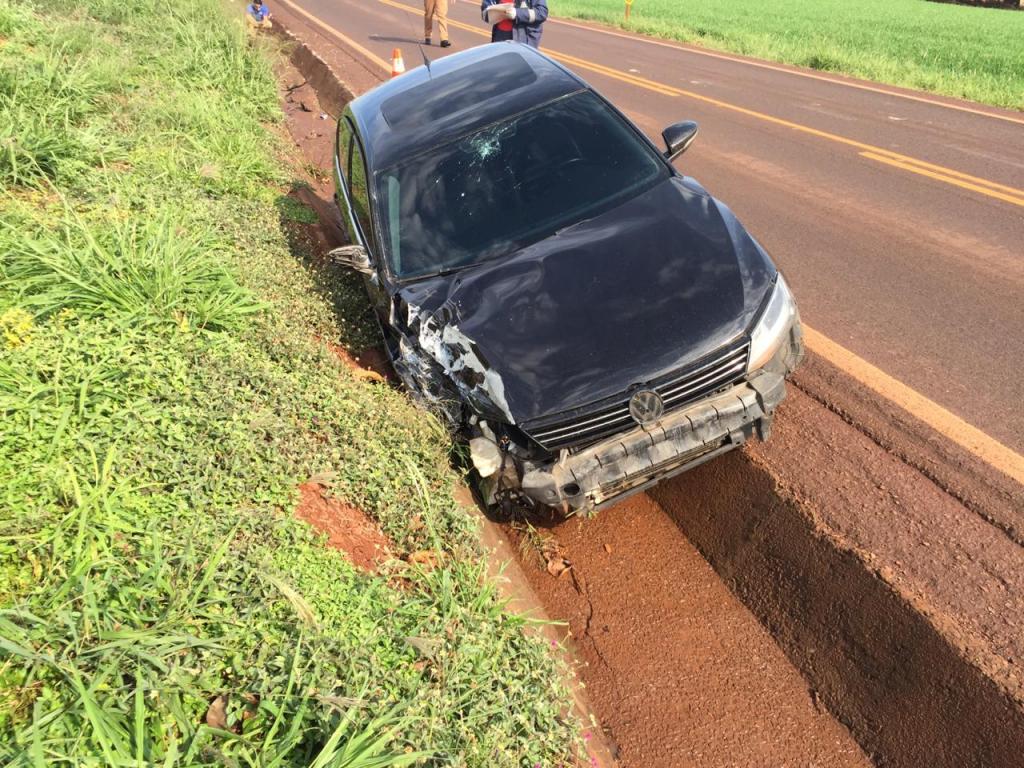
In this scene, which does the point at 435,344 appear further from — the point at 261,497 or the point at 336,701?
the point at 336,701

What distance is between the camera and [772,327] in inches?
125

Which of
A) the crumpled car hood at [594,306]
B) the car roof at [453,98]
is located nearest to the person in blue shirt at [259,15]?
the car roof at [453,98]

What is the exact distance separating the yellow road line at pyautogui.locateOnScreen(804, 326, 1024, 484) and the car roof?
7.10 feet

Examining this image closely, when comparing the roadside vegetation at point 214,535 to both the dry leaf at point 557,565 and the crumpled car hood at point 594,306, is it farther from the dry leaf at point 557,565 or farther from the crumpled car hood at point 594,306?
the dry leaf at point 557,565

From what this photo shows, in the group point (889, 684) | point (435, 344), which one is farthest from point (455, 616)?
point (889, 684)

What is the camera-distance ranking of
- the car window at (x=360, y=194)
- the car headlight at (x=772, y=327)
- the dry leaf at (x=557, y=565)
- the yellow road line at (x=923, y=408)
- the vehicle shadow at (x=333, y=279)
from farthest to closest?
the vehicle shadow at (x=333, y=279)
the car window at (x=360, y=194)
the dry leaf at (x=557, y=565)
the yellow road line at (x=923, y=408)
the car headlight at (x=772, y=327)

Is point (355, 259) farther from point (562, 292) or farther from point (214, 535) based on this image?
point (214, 535)

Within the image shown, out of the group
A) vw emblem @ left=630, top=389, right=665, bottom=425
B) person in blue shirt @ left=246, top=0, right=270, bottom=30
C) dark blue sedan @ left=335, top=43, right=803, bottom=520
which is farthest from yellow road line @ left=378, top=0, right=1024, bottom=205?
person in blue shirt @ left=246, top=0, right=270, bottom=30

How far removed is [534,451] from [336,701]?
1224 millimetres

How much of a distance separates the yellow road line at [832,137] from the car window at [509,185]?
416 cm

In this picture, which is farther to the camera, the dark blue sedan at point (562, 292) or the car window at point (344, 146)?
the car window at point (344, 146)

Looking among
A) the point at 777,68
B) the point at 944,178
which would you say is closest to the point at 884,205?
the point at 944,178

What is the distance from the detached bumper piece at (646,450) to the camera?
294 cm

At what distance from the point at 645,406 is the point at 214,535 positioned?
1710 mm
